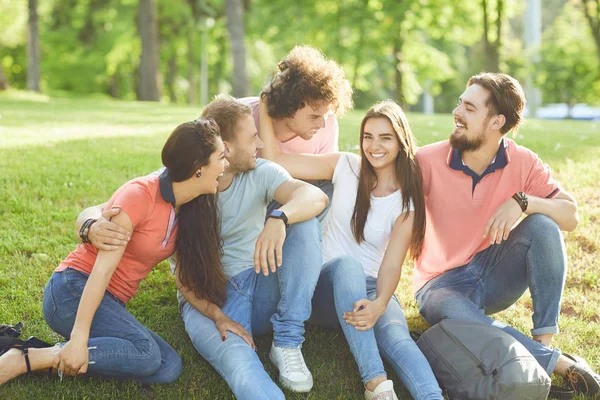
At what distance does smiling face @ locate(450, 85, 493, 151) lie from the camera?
4059 mm

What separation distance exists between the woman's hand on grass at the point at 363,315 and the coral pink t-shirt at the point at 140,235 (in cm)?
106

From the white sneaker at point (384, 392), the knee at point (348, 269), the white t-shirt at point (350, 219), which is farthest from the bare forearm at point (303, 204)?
the white sneaker at point (384, 392)

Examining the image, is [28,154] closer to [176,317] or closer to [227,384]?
[176,317]

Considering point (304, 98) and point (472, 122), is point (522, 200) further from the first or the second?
point (304, 98)

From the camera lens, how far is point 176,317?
4.31m

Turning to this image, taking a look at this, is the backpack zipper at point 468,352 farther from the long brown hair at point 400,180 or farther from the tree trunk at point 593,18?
the tree trunk at point 593,18

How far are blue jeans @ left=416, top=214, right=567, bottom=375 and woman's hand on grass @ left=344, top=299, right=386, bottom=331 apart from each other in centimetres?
62

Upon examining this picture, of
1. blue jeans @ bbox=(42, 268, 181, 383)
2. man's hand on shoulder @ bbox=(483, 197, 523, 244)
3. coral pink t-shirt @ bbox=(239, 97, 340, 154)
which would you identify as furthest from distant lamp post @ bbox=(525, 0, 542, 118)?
blue jeans @ bbox=(42, 268, 181, 383)

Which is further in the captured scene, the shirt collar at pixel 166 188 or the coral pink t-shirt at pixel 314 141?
the coral pink t-shirt at pixel 314 141

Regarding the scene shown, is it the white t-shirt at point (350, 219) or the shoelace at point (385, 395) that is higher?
the white t-shirt at point (350, 219)

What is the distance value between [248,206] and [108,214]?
83 cm

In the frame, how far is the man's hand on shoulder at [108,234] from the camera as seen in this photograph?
321 cm

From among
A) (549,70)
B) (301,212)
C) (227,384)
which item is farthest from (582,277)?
(549,70)

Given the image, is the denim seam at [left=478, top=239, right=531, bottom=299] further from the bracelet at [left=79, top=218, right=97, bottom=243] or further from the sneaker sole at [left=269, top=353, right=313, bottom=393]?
the bracelet at [left=79, top=218, right=97, bottom=243]
